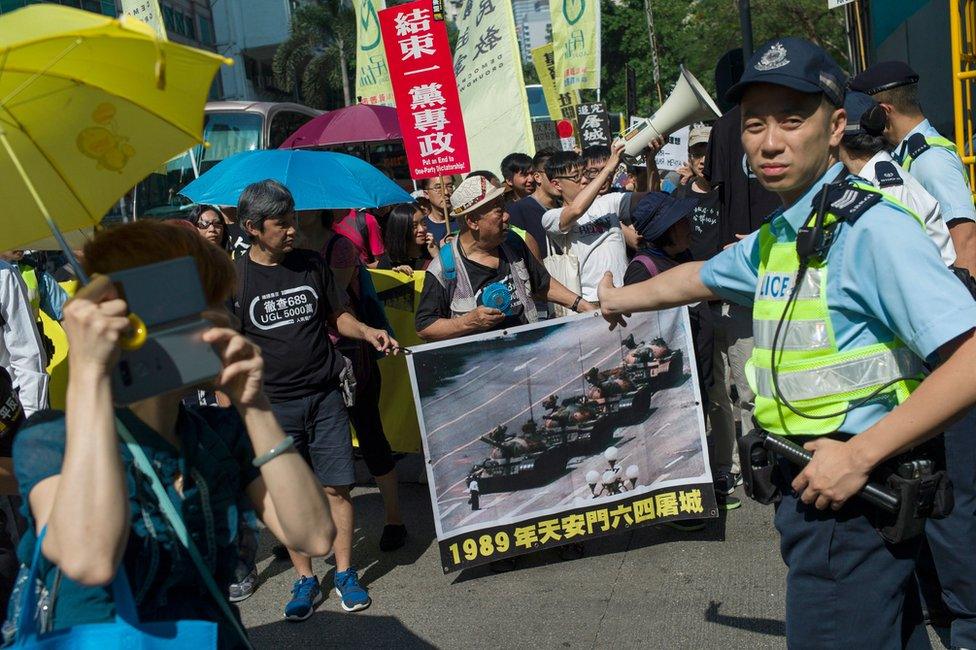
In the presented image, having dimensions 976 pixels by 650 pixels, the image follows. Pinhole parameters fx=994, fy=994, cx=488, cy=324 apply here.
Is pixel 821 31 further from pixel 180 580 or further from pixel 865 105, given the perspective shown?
pixel 180 580

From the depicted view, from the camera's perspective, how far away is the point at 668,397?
5445 mm

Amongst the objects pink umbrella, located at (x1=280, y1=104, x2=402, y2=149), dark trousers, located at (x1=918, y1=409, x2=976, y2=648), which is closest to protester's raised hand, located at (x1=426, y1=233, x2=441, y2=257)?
pink umbrella, located at (x1=280, y1=104, x2=402, y2=149)

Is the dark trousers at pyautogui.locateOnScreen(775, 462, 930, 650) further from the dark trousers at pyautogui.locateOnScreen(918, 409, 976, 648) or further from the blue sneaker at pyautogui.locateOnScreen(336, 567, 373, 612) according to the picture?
the blue sneaker at pyautogui.locateOnScreen(336, 567, 373, 612)

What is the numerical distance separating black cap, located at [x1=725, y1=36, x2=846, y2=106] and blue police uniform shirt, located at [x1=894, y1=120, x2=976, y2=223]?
7.19 feet

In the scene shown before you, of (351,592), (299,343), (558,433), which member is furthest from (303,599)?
(558,433)

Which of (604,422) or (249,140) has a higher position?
(249,140)

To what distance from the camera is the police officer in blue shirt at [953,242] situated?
11.7 feet

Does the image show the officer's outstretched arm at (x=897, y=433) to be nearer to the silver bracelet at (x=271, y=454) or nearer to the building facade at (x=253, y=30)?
the silver bracelet at (x=271, y=454)

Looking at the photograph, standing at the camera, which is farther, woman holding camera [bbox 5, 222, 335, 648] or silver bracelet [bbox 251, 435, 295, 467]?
silver bracelet [bbox 251, 435, 295, 467]

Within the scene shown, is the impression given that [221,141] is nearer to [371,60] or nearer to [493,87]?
[371,60]

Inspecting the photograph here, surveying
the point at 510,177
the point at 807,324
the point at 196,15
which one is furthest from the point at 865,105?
the point at 196,15

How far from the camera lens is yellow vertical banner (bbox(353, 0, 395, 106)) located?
1411 cm

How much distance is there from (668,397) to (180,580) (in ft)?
12.5

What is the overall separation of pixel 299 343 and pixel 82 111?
2921 mm
